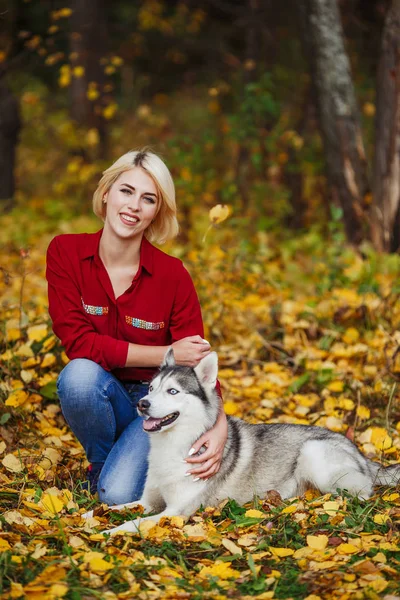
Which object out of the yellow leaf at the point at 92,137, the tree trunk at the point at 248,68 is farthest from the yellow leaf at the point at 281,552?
the yellow leaf at the point at 92,137

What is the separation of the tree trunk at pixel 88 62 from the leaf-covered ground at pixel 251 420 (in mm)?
3975

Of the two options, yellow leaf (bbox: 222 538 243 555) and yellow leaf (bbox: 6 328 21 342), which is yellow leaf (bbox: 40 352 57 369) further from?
yellow leaf (bbox: 222 538 243 555)

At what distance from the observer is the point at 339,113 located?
7676 millimetres

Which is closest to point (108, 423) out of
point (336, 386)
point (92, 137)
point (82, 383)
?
point (82, 383)

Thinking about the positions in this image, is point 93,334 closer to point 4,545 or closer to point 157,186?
point 157,186

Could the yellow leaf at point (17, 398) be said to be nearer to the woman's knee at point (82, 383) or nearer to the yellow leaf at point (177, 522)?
the woman's knee at point (82, 383)

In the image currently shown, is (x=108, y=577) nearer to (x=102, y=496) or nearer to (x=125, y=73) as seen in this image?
(x=102, y=496)

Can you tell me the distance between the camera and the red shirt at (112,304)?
151 inches

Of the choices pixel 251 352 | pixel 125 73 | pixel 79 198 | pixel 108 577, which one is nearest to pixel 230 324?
pixel 251 352

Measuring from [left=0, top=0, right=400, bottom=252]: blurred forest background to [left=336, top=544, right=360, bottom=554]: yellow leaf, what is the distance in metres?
3.66

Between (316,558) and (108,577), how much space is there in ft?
3.03

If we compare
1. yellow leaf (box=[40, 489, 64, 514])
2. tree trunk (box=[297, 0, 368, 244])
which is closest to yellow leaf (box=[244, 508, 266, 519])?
yellow leaf (box=[40, 489, 64, 514])

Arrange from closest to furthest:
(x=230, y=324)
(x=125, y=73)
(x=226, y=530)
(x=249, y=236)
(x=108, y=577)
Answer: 1. (x=108, y=577)
2. (x=226, y=530)
3. (x=230, y=324)
4. (x=249, y=236)
5. (x=125, y=73)

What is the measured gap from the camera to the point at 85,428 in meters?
3.88
